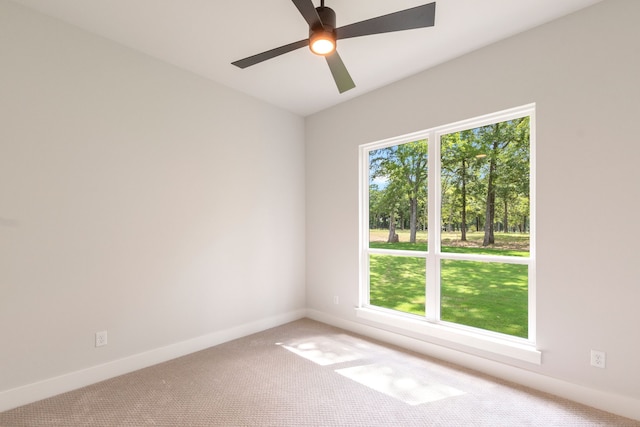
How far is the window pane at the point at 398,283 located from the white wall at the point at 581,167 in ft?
3.34

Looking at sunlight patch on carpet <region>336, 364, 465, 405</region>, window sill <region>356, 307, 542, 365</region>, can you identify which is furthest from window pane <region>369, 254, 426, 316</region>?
sunlight patch on carpet <region>336, 364, 465, 405</region>

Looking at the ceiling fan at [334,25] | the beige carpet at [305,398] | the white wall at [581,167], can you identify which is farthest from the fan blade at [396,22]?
the beige carpet at [305,398]

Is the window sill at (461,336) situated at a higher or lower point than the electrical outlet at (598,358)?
lower

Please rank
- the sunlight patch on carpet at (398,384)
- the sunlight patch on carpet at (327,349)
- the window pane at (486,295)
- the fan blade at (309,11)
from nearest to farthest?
the fan blade at (309,11)
the sunlight patch on carpet at (398,384)
the window pane at (486,295)
the sunlight patch on carpet at (327,349)

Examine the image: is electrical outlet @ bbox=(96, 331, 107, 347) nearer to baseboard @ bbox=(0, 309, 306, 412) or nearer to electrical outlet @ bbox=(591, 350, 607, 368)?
baseboard @ bbox=(0, 309, 306, 412)

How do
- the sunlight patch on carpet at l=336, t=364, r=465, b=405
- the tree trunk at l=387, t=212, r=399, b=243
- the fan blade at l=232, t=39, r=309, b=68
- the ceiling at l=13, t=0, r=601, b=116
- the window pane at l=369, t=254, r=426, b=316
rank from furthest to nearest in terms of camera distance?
the tree trunk at l=387, t=212, r=399, b=243
the window pane at l=369, t=254, r=426, b=316
the sunlight patch on carpet at l=336, t=364, r=465, b=405
the ceiling at l=13, t=0, r=601, b=116
the fan blade at l=232, t=39, r=309, b=68

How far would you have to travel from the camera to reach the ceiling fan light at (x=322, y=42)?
178 centimetres

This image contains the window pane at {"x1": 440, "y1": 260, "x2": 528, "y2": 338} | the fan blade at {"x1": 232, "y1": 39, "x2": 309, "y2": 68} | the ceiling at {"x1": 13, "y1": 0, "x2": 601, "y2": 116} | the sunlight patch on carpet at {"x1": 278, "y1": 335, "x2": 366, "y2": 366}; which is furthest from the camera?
the sunlight patch on carpet at {"x1": 278, "y1": 335, "x2": 366, "y2": 366}

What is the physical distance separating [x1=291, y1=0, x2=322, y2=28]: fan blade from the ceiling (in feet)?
1.68

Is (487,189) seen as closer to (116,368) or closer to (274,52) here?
(274,52)

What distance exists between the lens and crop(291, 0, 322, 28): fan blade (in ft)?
5.14

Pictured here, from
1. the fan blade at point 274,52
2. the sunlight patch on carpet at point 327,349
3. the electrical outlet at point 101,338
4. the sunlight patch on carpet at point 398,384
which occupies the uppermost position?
the fan blade at point 274,52

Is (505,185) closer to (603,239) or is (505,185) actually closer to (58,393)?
(603,239)

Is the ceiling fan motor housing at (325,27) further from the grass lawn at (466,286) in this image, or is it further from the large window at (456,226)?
the grass lawn at (466,286)
